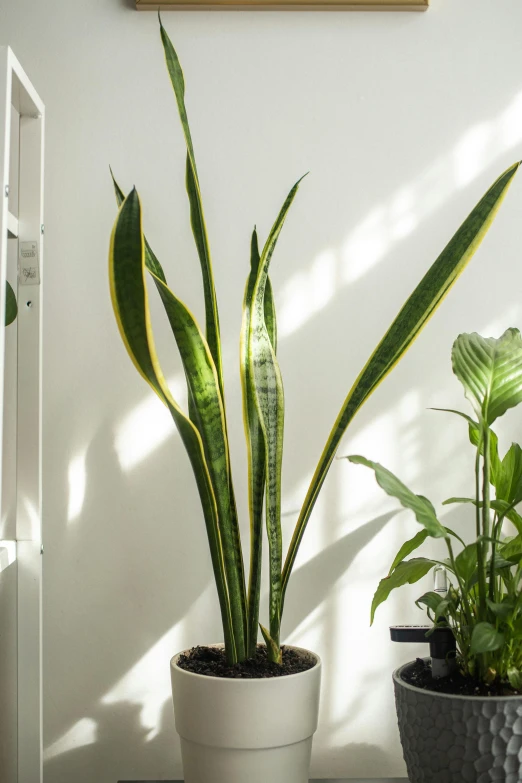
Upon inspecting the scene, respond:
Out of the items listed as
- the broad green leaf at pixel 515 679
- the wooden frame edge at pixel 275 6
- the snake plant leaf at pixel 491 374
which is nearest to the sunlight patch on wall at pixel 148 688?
the broad green leaf at pixel 515 679

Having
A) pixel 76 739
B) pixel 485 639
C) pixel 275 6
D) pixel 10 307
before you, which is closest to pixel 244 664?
pixel 485 639

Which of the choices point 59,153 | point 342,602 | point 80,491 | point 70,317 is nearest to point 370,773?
point 342,602

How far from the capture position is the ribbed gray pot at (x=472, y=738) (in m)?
0.80

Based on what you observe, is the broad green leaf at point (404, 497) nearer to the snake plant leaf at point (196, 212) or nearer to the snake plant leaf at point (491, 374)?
the snake plant leaf at point (491, 374)

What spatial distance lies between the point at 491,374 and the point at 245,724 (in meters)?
0.49

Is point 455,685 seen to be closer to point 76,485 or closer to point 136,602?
point 136,602

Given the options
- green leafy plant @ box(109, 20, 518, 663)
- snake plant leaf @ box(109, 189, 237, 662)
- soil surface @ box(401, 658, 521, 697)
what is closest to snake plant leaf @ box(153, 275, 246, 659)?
green leafy plant @ box(109, 20, 518, 663)

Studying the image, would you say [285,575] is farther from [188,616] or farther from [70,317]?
[70,317]

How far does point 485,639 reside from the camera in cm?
77

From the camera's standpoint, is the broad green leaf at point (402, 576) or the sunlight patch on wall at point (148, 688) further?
the sunlight patch on wall at point (148, 688)

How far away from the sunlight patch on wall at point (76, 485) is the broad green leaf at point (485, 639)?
638 mm

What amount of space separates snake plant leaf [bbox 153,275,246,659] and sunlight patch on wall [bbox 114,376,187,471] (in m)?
0.28

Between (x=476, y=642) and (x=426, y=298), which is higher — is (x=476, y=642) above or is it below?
below

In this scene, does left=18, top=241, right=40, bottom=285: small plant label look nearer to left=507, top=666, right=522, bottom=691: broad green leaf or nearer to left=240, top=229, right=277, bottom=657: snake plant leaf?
left=240, top=229, right=277, bottom=657: snake plant leaf
